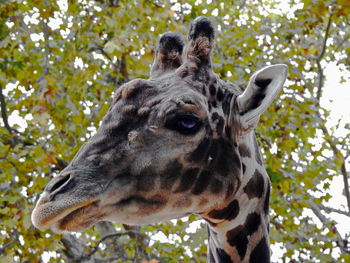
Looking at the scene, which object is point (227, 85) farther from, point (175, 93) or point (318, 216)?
point (318, 216)

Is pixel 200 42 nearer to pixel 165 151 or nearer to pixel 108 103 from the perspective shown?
pixel 165 151

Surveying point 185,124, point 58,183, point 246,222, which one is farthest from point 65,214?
point 246,222

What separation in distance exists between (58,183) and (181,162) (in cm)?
56

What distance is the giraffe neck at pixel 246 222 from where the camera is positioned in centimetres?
266

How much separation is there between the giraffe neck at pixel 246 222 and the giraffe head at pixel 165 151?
135 millimetres

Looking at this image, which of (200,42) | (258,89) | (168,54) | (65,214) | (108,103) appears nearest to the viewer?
(65,214)


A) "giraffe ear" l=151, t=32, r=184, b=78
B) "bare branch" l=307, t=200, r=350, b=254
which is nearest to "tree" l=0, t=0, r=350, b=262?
"bare branch" l=307, t=200, r=350, b=254

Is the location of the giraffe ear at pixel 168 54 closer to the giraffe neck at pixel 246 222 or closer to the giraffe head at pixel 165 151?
the giraffe head at pixel 165 151

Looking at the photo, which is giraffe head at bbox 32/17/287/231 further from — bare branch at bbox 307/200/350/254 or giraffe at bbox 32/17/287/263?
bare branch at bbox 307/200/350/254

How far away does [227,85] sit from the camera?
2.75 meters

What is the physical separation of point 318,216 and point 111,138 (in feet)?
23.4

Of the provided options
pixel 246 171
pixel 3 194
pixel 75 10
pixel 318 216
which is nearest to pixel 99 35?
pixel 75 10

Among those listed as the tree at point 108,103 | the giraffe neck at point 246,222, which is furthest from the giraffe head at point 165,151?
the tree at point 108,103

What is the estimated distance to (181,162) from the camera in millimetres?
2350
